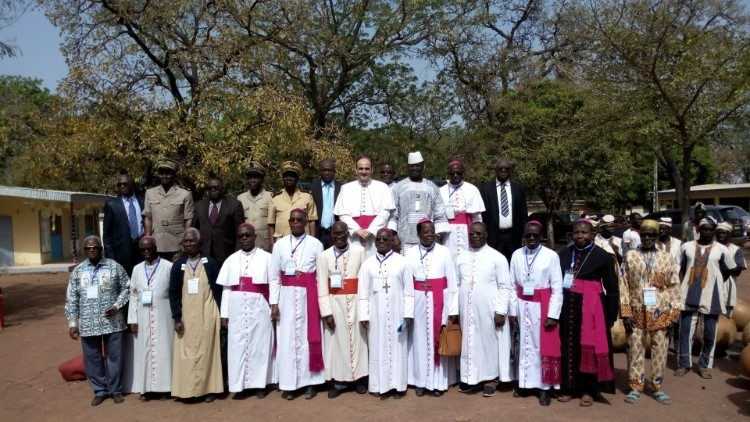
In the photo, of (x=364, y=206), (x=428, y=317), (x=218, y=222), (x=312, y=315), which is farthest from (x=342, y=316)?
(x=218, y=222)

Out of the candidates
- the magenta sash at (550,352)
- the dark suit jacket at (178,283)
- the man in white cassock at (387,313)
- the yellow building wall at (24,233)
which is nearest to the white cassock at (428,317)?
the man in white cassock at (387,313)

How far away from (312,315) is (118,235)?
2.72 meters

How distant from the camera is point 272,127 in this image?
1141cm

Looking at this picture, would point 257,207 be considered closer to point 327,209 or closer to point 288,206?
point 288,206

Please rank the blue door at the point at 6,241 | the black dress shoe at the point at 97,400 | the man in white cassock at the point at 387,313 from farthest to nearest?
the blue door at the point at 6,241
the black dress shoe at the point at 97,400
the man in white cassock at the point at 387,313

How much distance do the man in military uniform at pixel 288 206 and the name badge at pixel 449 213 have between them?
5.44 feet

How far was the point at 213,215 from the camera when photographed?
23.2ft

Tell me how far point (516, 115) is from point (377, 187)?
46.4 feet

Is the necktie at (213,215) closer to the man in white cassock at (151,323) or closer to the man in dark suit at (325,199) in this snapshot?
the man in white cassock at (151,323)

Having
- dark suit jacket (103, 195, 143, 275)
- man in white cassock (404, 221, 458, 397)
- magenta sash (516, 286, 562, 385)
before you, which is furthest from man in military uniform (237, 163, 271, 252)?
magenta sash (516, 286, 562, 385)

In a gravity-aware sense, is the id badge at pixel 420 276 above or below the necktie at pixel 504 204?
below

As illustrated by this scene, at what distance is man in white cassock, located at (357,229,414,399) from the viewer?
19.8 ft

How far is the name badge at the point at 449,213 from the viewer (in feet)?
23.8

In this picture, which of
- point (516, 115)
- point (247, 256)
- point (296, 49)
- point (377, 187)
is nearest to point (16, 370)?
point (247, 256)
